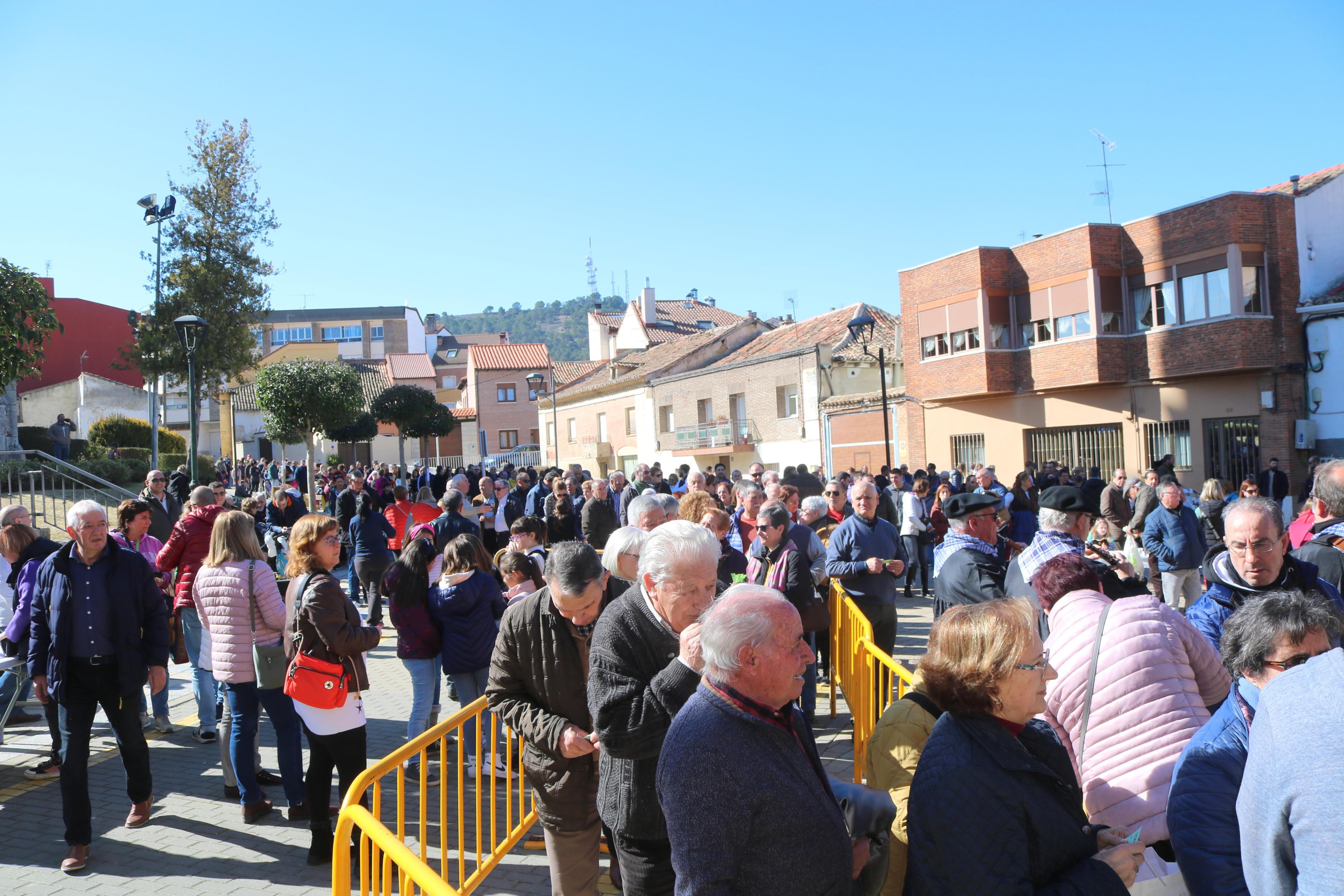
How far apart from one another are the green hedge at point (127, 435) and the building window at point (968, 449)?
25.3 meters

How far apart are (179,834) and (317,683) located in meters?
1.60

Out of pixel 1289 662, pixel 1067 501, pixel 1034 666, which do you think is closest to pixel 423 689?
pixel 1067 501

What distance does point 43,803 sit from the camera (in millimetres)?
5871

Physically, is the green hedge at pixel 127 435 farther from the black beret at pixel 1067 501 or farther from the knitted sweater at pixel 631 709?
the knitted sweater at pixel 631 709

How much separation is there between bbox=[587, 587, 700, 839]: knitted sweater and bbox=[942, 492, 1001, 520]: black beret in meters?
2.88

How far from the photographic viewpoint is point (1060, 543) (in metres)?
4.90

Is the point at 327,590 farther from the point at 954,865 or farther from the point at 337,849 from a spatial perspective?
the point at 954,865

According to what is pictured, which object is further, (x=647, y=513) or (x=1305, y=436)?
(x=1305, y=436)

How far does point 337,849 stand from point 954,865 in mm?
2108

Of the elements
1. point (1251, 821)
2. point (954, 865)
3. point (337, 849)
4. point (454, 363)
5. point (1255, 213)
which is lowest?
point (337, 849)

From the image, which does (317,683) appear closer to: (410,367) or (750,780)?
(750,780)

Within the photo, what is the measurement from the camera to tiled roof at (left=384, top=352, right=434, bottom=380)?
65312mm

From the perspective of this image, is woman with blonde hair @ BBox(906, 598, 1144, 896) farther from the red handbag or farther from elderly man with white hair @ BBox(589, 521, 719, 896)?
the red handbag

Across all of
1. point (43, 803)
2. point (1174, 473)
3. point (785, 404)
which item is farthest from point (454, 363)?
point (43, 803)
